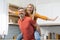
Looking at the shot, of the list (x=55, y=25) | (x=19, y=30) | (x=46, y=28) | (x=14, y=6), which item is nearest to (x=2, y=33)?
(x=19, y=30)

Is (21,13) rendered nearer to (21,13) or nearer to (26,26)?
(21,13)

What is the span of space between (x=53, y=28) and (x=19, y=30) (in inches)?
20.6

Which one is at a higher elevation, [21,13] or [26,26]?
[21,13]

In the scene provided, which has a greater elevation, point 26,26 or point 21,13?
point 21,13

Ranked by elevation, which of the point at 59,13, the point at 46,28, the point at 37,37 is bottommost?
the point at 37,37

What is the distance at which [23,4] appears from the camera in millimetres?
2193

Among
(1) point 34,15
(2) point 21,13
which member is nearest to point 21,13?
(2) point 21,13

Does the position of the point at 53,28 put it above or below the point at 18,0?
→ below

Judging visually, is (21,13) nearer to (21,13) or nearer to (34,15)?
(21,13)

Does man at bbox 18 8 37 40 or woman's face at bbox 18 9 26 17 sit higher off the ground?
woman's face at bbox 18 9 26 17

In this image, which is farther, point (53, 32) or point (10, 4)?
point (10, 4)

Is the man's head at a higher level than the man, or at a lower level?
higher

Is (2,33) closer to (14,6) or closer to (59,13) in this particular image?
(14,6)

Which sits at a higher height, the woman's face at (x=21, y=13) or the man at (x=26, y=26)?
the woman's face at (x=21, y=13)
